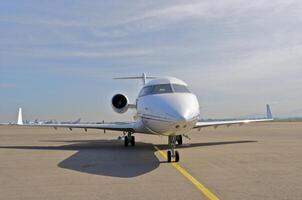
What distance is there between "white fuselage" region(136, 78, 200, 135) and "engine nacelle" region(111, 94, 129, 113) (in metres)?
6.48

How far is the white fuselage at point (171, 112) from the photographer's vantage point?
12.1 m

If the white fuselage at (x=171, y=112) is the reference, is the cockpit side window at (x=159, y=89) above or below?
above

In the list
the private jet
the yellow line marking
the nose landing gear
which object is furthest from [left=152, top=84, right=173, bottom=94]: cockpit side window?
the yellow line marking

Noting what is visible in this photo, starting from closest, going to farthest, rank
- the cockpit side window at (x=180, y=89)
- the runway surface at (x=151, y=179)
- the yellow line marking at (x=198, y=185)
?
the yellow line marking at (x=198, y=185) < the runway surface at (x=151, y=179) < the cockpit side window at (x=180, y=89)

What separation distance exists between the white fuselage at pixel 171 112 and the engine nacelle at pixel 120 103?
6475mm

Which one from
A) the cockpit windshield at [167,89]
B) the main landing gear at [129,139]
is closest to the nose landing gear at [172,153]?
the cockpit windshield at [167,89]

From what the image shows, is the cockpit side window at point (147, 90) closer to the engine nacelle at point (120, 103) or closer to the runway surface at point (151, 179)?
the runway surface at point (151, 179)

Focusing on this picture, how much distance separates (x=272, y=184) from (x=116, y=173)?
12.7 ft

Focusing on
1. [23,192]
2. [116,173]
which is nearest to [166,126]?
[116,173]

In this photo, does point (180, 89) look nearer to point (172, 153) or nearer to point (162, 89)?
point (162, 89)

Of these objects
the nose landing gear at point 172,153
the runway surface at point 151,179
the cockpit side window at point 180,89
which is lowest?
the runway surface at point 151,179

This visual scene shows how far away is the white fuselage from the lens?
1207cm

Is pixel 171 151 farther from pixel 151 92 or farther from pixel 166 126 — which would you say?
pixel 151 92

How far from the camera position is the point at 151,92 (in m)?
15.1
